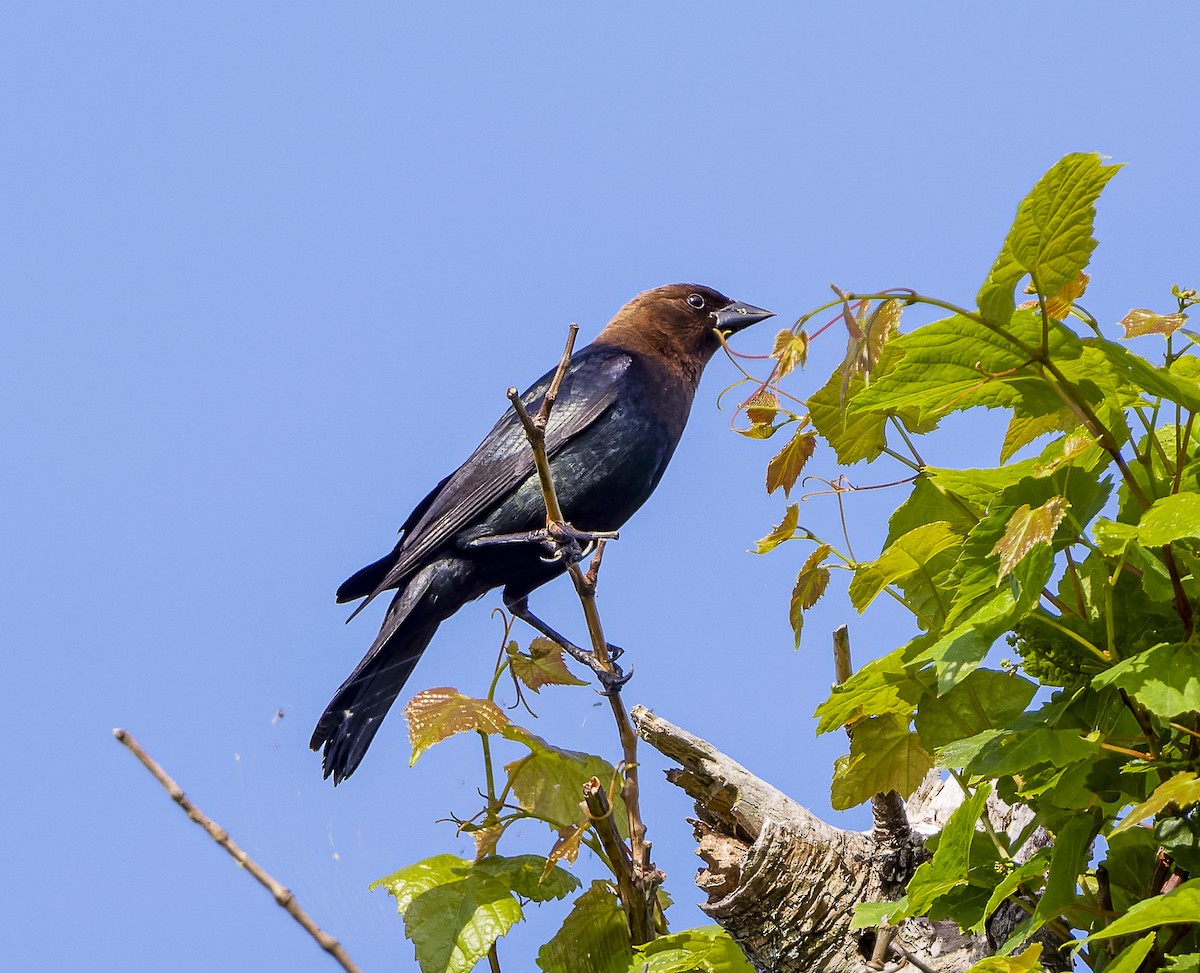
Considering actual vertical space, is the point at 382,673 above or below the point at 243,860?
above

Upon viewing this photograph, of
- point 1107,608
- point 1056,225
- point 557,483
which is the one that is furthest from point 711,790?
point 557,483

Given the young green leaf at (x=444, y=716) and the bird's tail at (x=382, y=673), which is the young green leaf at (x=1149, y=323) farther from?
the bird's tail at (x=382, y=673)

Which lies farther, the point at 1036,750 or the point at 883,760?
the point at 883,760

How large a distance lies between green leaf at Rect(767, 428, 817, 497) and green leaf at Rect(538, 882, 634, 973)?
80 centimetres

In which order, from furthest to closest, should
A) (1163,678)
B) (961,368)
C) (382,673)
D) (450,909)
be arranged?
(382,673), (450,909), (961,368), (1163,678)

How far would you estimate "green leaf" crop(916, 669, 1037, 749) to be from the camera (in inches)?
81.0

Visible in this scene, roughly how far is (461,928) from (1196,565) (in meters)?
1.35

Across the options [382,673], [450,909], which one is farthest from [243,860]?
[382,673]

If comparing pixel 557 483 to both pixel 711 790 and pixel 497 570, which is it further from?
pixel 711 790

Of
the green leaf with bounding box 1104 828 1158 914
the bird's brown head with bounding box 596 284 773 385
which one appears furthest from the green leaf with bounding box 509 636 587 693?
the bird's brown head with bounding box 596 284 773 385

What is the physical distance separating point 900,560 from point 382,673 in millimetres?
3684

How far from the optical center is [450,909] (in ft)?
7.76

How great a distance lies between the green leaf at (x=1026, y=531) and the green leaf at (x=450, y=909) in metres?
1.18

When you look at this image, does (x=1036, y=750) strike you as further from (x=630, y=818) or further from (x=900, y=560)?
(x=630, y=818)
